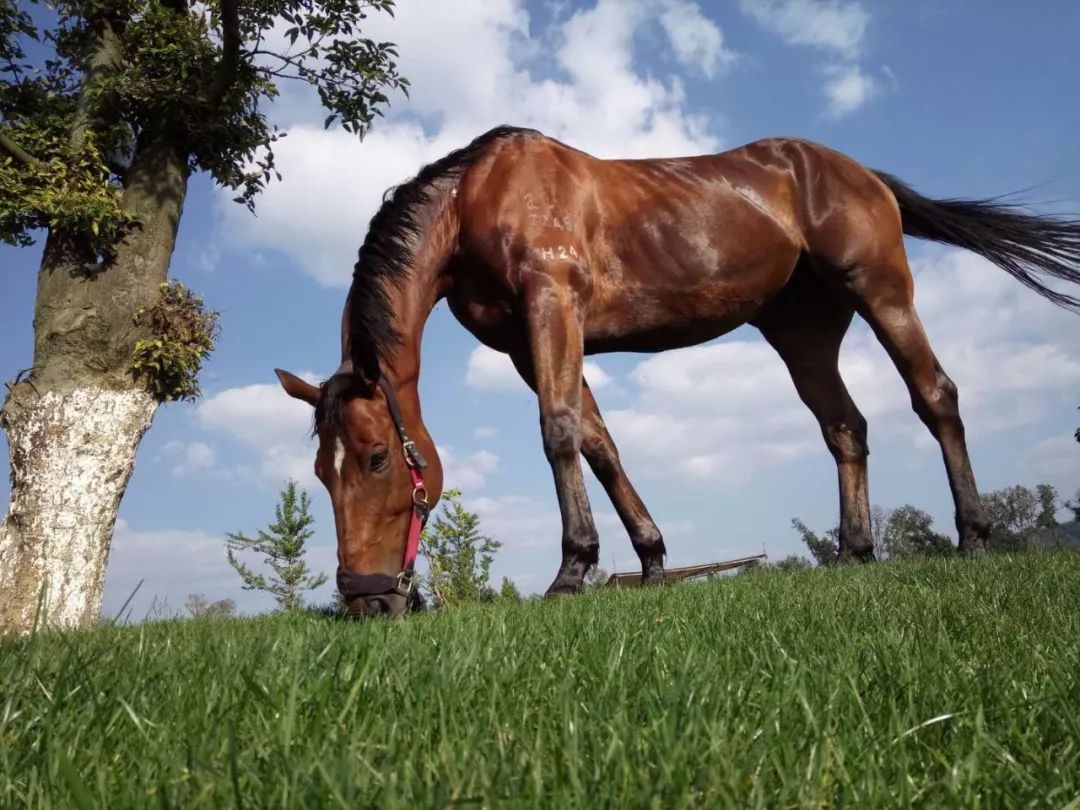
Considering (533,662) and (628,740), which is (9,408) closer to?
(533,662)

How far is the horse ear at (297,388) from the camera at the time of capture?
5.30 metres

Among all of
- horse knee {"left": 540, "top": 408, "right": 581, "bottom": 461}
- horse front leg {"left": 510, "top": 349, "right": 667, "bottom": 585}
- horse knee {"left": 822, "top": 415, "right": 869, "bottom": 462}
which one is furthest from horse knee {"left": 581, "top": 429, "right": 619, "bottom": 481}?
horse knee {"left": 822, "top": 415, "right": 869, "bottom": 462}

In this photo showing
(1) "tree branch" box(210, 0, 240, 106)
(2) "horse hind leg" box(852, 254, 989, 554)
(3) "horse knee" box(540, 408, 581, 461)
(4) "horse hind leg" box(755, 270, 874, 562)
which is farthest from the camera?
(1) "tree branch" box(210, 0, 240, 106)

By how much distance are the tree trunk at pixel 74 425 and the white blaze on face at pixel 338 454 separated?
3789 mm

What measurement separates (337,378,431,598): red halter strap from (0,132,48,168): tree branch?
518 cm

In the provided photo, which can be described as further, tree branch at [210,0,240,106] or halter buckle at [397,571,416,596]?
tree branch at [210,0,240,106]

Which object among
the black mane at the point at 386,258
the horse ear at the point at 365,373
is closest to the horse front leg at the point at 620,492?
the black mane at the point at 386,258

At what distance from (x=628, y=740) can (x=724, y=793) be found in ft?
1.11

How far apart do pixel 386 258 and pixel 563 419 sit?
5.23 ft

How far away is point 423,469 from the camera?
16.4ft

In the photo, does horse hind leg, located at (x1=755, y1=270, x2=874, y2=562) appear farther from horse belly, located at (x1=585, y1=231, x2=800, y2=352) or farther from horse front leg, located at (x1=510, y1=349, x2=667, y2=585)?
horse front leg, located at (x1=510, y1=349, x2=667, y2=585)

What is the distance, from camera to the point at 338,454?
4672 mm

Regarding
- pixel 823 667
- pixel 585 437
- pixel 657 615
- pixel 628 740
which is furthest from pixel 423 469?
pixel 628 740

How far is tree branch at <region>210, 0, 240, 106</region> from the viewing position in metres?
7.58
